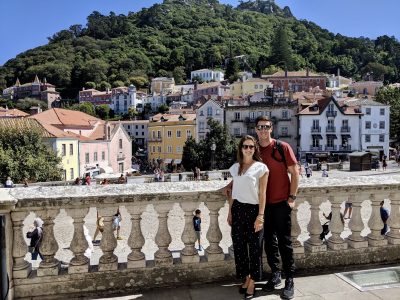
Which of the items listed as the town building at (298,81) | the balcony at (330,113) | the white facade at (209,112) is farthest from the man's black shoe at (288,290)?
the town building at (298,81)

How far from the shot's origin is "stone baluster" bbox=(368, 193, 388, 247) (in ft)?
16.0

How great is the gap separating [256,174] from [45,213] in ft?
7.46

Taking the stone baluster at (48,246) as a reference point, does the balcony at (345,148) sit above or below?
below

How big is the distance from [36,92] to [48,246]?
156918mm

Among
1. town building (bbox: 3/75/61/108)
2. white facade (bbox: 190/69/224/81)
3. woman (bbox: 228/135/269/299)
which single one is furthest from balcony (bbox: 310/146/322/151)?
town building (bbox: 3/75/61/108)

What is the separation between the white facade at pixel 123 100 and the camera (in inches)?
5162

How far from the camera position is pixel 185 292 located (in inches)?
166

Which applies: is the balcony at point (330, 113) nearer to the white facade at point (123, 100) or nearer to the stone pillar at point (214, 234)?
the stone pillar at point (214, 234)

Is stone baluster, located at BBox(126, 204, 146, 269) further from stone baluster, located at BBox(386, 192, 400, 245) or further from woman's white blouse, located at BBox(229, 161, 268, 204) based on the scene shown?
stone baluster, located at BBox(386, 192, 400, 245)

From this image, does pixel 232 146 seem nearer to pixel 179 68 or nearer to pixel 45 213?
pixel 45 213

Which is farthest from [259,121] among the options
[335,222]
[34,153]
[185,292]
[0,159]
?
[34,153]

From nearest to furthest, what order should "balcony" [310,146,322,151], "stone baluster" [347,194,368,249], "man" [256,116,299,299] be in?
"man" [256,116,299,299], "stone baluster" [347,194,368,249], "balcony" [310,146,322,151]

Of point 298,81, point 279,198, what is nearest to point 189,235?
point 279,198

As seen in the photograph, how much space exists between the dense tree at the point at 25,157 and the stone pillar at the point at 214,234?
2763 cm
